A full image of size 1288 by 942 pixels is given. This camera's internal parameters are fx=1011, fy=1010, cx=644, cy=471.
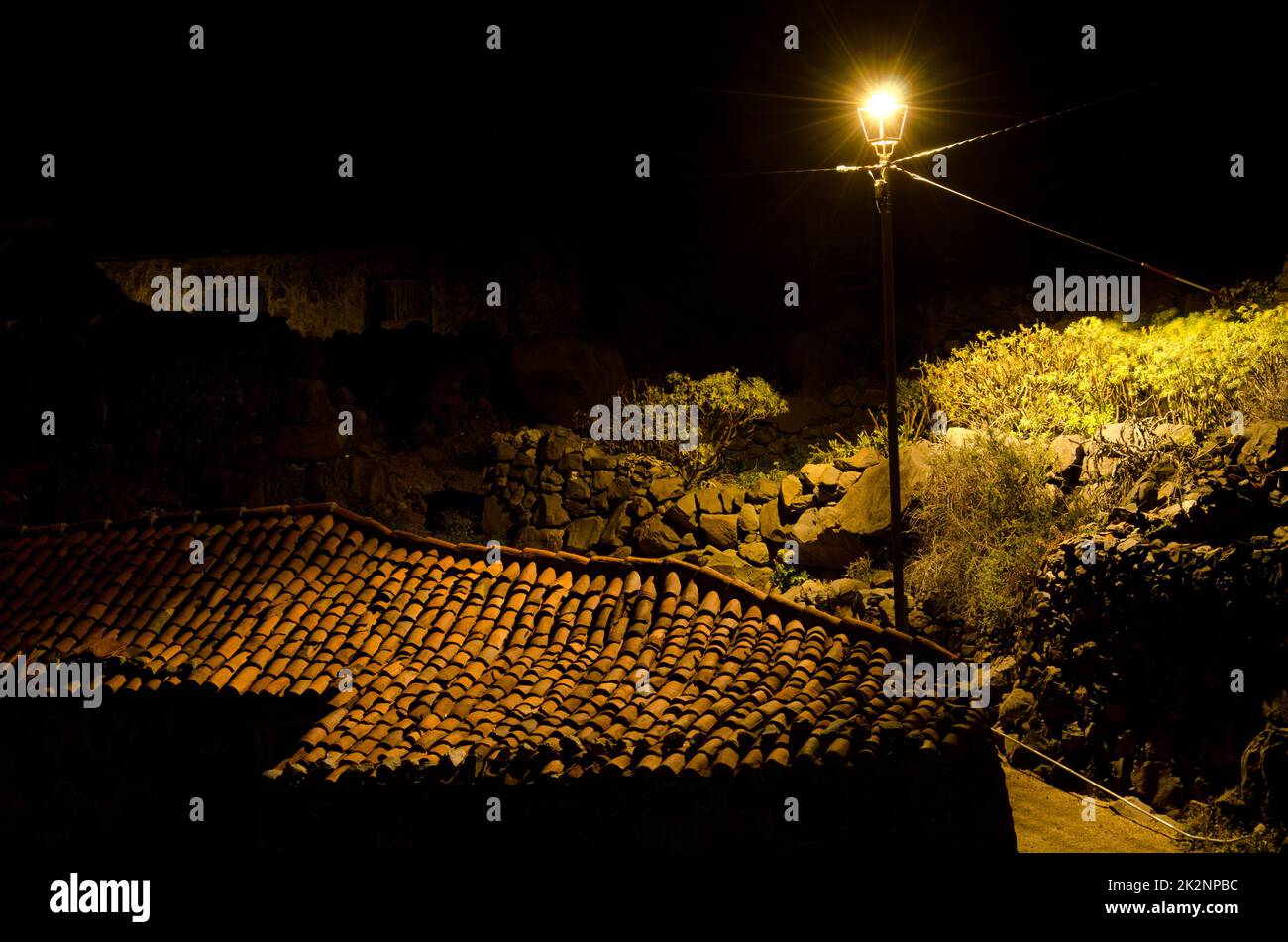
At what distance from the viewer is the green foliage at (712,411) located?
19047mm

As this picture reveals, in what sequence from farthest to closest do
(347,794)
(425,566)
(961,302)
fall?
(961,302), (425,566), (347,794)

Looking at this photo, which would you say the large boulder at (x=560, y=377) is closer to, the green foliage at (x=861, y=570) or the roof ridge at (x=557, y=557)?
the roof ridge at (x=557, y=557)

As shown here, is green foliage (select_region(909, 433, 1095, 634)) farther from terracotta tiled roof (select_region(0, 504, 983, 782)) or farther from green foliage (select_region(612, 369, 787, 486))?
green foliage (select_region(612, 369, 787, 486))

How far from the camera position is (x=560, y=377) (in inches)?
791

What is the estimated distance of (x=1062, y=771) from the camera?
40.2 ft

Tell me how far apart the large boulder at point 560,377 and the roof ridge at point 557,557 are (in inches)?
262

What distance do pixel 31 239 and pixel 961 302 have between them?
61.1 feet

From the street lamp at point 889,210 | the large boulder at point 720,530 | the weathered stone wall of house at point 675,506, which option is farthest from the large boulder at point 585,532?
the street lamp at point 889,210

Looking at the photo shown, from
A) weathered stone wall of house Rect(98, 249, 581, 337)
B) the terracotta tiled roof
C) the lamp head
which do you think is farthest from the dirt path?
weathered stone wall of house Rect(98, 249, 581, 337)

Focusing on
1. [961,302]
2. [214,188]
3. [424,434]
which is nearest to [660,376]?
[424,434]

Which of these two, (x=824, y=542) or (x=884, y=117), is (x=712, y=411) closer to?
(x=824, y=542)

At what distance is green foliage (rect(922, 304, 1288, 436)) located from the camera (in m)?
14.1

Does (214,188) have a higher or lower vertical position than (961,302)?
higher
